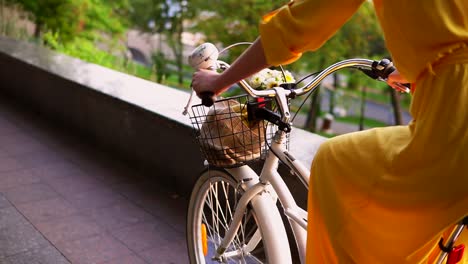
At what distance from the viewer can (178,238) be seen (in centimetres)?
371

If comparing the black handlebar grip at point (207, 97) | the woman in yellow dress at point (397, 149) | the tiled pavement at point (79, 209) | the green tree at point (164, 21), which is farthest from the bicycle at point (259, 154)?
the green tree at point (164, 21)

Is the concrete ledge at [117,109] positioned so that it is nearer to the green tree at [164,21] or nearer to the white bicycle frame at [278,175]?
the white bicycle frame at [278,175]

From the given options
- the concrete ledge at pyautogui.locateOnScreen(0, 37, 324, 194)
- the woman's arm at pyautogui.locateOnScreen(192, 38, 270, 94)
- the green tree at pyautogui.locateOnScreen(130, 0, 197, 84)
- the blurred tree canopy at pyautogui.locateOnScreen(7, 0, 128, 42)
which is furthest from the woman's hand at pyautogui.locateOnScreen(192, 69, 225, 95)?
the green tree at pyautogui.locateOnScreen(130, 0, 197, 84)

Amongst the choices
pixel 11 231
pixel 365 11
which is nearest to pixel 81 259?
pixel 11 231

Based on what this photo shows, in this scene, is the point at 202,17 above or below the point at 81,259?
above

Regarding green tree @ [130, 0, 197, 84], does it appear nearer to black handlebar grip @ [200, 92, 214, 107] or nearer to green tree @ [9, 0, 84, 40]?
green tree @ [9, 0, 84, 40]

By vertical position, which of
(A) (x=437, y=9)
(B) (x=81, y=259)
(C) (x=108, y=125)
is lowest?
(B) (x=81, y=259)

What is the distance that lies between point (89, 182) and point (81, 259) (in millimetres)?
1220

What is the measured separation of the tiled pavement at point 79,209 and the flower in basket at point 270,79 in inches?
61.9

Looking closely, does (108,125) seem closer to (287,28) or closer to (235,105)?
(235,105)

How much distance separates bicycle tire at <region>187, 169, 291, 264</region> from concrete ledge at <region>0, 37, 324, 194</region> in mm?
739

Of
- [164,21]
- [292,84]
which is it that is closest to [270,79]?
[292,84]

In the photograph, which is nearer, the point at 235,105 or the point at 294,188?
the point at 235,105

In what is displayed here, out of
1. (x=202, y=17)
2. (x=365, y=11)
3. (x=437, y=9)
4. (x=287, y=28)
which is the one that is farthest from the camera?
(x=202, y=17)
